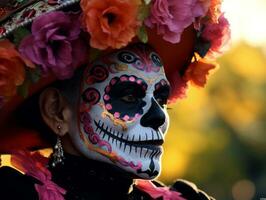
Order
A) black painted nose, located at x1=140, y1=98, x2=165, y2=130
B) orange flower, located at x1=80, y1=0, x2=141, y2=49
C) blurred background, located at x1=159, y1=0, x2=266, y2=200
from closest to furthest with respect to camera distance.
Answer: orange flower, located at x1=80, y1=0, x2=141, y2=49 < black painted nose, located at x1=140, y1=98, x2=165, y2=130 < blurred background, located at x1=159, y1=0, x2=266, y2=200

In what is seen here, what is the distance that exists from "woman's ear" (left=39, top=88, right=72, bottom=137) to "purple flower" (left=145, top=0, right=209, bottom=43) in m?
0.58

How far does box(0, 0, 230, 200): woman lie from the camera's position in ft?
17.3

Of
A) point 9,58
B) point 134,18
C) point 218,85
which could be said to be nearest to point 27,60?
point 9,58

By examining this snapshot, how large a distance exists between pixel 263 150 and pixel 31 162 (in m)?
20.7

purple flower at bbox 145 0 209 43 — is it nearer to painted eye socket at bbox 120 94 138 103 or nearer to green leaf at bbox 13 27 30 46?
painted eye socket at bbox 120 94 138 103

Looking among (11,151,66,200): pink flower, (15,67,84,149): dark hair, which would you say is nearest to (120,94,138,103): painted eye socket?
(15,67,84,149): dark hair

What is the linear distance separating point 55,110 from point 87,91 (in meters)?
0.19

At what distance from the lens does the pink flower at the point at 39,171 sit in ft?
17.4

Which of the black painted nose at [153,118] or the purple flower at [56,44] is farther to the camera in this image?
the black painted nose at [153,118]

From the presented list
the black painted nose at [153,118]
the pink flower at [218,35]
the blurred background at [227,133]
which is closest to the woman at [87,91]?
the black painted nose at [153,118]

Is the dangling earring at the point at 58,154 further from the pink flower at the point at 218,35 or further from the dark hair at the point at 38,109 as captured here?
the pink flower at the point at 218,35

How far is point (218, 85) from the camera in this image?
27.1m

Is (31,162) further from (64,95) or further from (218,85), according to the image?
(218,85)

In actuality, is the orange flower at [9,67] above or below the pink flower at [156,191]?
above
